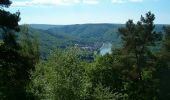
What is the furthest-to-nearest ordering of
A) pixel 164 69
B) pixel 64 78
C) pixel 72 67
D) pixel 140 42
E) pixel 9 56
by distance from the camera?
1. pixel 164 69
2. pixel 140 42
3. pixel 9 56
4. pixel 72 67
5. pixel 64 78

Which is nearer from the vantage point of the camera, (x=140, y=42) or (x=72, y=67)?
(x=72, y=67)

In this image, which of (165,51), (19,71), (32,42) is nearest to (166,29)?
(165,51)

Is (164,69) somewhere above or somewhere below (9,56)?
below

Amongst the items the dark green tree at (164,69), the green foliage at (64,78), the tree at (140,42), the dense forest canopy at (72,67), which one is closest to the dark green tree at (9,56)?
the dense forest canopy at (72,67)

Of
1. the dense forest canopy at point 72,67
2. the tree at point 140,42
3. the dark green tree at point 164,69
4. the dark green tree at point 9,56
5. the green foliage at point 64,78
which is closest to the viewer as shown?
the green foliage at point 64,78

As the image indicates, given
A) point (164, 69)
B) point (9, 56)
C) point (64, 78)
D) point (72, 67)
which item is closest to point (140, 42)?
point (164, 69)

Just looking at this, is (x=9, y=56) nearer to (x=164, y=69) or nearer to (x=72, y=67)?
(x=72, y=67)

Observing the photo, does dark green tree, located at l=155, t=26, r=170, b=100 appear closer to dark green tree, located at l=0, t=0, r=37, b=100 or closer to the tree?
the tree

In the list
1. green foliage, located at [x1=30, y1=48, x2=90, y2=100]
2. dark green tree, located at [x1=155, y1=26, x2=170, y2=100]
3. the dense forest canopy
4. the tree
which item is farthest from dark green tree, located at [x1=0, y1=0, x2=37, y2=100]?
dark green tree, located at [x1=155, y1=26, x2=170, y2=100]

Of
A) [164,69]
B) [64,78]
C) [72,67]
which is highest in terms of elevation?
[72,67]

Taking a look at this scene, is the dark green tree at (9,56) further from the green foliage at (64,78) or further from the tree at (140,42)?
the tree at (140,42)

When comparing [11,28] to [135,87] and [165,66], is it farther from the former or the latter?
[165,66]
